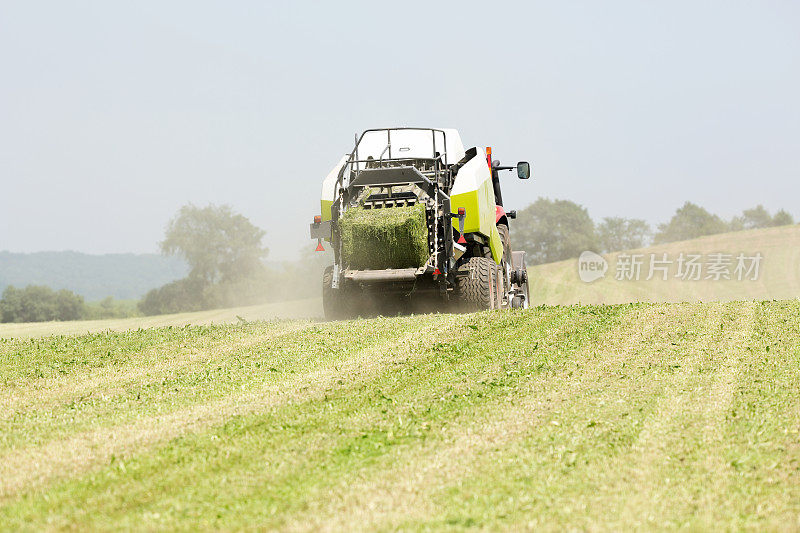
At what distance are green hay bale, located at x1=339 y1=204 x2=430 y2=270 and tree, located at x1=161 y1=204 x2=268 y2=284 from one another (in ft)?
219

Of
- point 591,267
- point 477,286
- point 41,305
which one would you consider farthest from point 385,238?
point 41,305

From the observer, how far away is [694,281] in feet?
142

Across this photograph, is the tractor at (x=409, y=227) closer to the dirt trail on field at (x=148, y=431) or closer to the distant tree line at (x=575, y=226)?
the dirt trail on field at (x=148, y=431)

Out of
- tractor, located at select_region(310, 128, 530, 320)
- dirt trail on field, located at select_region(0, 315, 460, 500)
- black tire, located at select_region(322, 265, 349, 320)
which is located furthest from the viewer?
black tire, located at select_region(322, 265, 349, 320)

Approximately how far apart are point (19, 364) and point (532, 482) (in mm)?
7886

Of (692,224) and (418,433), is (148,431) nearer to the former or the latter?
(418,433)

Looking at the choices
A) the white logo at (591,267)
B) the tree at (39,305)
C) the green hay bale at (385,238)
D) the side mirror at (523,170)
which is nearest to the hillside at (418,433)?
the green hay bale at (385,238)

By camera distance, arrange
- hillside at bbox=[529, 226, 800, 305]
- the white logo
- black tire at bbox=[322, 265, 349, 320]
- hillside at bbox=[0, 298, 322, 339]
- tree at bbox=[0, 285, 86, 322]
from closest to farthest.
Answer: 1. black tire at bbox=[322, 265, 349, 320]
2. hillside at bbox=[0, 298, 322, 339]
3. hillside at bbox=[529, 226, 800, 305]
4. the white logo
5. tree at bbox=[0, 285, 86, 322]

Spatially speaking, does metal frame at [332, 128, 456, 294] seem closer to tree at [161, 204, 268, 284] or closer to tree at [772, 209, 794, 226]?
tree at [161, 204, 268, 284]

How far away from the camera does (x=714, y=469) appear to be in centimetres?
534

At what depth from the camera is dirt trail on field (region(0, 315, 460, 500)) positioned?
18.0 feet

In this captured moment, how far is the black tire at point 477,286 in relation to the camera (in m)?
14.8

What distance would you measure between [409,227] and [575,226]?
88.6m

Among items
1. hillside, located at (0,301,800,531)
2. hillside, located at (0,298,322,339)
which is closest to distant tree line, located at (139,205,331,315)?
hillside, located at (0,298,322,339)
